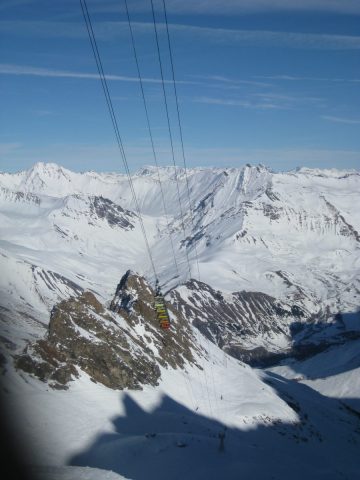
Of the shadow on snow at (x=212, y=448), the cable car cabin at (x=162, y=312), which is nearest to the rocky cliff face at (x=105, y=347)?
the shadow on snow at (x=212, y=448)

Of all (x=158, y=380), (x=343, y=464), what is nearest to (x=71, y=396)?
(x=158, y=380)

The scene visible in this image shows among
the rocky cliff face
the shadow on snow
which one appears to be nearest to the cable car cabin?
the shadow on snow

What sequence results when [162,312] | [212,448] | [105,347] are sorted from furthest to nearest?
1. [105,347]
2. [162,312]
3. [212,448]

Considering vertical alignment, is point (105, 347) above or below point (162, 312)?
below

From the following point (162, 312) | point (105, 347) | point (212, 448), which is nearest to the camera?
point (212, 448)

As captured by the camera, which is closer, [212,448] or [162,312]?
[212,448]

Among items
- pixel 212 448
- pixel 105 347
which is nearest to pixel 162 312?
pixel 212 448

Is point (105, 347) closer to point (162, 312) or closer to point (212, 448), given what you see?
point (162, 312)

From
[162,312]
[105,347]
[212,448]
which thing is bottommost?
[212,448]
